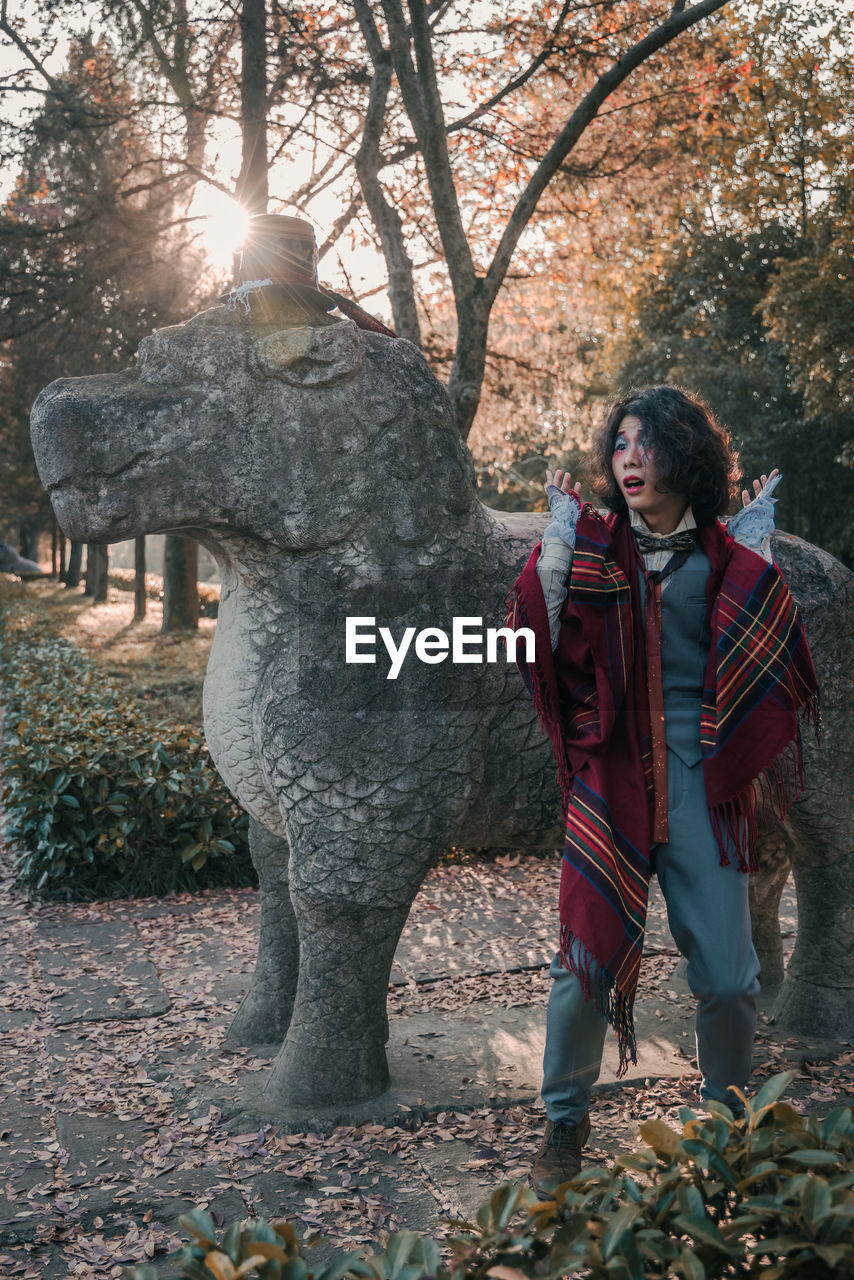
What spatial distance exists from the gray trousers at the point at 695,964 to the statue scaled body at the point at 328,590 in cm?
63

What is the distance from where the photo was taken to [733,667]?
8.39 feet

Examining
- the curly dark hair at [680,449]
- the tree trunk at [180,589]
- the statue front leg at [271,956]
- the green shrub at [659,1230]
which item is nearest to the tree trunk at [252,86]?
the statue front leg at [271,956]

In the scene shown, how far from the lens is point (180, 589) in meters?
16.0

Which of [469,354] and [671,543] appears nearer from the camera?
[671,543]

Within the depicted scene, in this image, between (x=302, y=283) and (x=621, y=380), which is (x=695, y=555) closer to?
(x=302, y=283)

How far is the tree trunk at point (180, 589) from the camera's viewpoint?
15695 millimetres

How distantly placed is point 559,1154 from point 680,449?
172cm

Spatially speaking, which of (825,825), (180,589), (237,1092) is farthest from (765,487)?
(180,589)

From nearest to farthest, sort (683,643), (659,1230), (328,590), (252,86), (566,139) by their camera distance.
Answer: (659,1230)
(683,643)
(328,590)
(566,139)
(252,86)

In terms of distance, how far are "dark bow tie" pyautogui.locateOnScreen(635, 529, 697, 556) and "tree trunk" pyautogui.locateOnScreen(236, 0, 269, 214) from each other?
7220 millimetres

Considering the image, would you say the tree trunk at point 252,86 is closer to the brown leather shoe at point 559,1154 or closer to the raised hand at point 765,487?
the raised hand at point 765,487

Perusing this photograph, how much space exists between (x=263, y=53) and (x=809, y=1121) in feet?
30.1

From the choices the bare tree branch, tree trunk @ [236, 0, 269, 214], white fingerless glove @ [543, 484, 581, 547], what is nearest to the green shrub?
white fingerless glove @ [543, 484, 581, 547]

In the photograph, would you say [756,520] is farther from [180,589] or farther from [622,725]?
[180,589]
